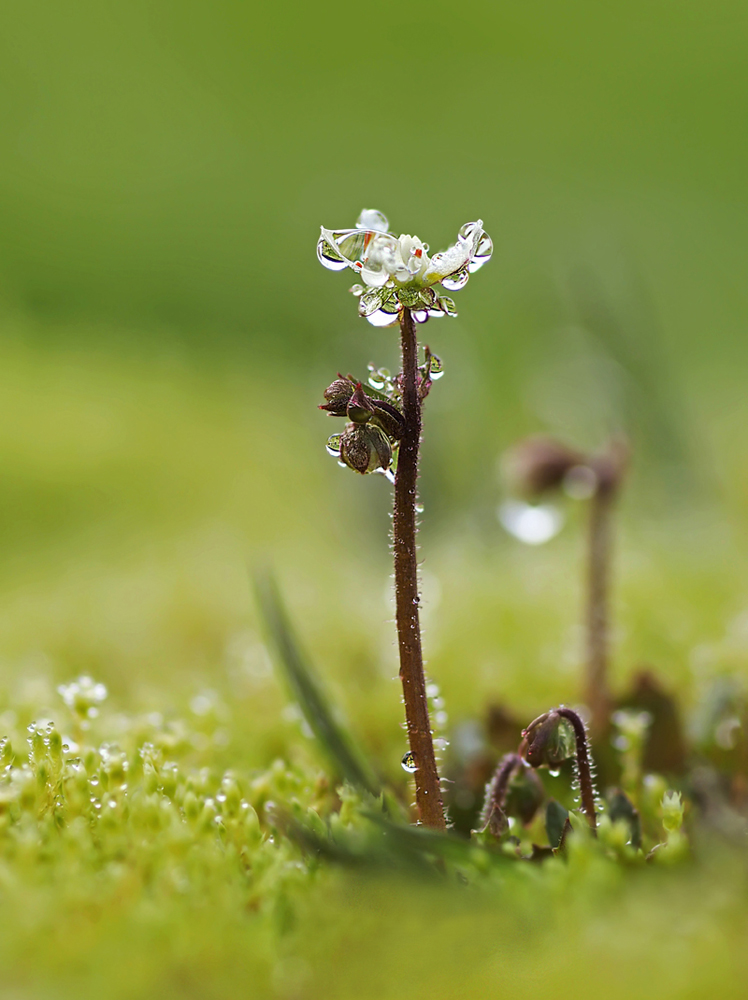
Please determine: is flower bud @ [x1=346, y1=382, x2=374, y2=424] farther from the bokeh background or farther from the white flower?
the bokeh background

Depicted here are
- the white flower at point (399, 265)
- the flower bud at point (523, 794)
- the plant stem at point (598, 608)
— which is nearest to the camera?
the white flower at point (399, 265)

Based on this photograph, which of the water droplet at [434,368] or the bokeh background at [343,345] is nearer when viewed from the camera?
the water droplet at [434,368]

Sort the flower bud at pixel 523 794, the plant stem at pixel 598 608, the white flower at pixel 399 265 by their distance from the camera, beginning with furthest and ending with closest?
the plant stem at pixel 598 608 < the flower bud at pixel 523 794 < the white flower at pixel 399 265

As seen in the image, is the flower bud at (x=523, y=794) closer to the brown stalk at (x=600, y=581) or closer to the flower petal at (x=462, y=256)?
the brown stalk at (x=600, y=581)

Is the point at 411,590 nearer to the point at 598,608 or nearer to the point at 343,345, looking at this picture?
the point at 598,608

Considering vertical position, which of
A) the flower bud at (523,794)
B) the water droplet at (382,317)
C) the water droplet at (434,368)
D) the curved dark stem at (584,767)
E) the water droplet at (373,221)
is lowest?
the flower bud at (523,794)

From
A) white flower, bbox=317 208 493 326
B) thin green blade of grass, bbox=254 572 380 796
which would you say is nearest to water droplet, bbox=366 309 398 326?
white flower, bbox=317 208 493 326

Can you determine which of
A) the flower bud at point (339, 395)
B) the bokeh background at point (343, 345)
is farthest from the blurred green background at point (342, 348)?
the flower bud at point (339, 395)

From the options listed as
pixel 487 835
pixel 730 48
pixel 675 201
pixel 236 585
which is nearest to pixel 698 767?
pixel 487 835

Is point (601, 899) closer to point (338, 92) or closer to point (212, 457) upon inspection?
point (212, 457)
